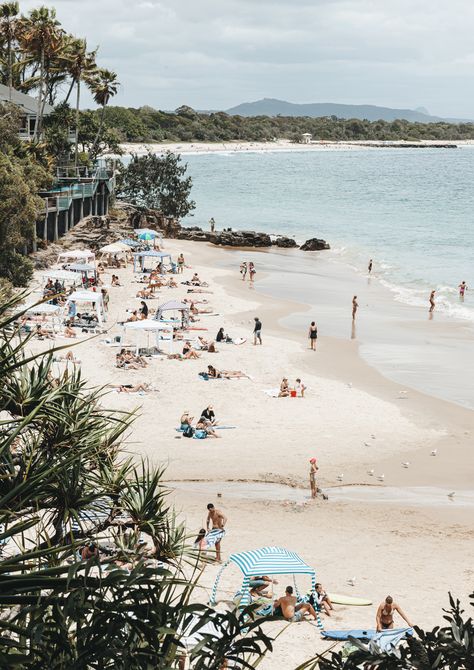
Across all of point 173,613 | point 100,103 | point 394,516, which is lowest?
point 394,516

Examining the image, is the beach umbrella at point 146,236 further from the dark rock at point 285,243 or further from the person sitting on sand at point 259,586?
the person sitting on sand at point 259,586

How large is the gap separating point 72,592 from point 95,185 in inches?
2010

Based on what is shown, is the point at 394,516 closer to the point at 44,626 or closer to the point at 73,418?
the point at 73,418

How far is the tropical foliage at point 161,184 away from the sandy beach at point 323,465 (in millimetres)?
38874

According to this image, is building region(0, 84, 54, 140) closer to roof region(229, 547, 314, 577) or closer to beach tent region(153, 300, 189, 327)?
beach tent region(153, 300, 189, 327)

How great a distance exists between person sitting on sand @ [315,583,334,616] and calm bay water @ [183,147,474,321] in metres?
25.5

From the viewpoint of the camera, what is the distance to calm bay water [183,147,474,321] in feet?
166

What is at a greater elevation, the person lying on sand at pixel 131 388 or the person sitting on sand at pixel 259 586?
the person lying on sand at pixel 131 388

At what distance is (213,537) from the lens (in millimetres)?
14094

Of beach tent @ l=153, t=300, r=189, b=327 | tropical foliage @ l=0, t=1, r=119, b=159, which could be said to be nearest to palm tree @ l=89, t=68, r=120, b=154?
tropical foliage @ l=0, t=1, r=119, b=159

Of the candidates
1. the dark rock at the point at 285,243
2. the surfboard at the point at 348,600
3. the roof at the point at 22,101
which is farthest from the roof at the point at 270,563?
the dark rock at the point at 285,243

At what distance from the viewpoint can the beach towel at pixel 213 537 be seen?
14.0 m

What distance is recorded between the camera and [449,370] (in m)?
27.7

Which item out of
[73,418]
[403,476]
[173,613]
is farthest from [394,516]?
[173,613]
